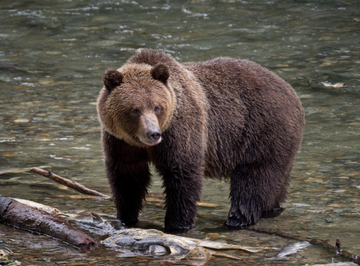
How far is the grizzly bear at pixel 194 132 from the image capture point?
555 cm

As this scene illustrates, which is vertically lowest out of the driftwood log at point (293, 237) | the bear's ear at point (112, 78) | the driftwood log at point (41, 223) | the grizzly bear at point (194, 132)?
the driftwood log at point (293, 237)

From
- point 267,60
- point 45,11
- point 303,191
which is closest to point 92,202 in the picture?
point 303,191

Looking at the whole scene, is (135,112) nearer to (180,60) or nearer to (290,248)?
(290,248)

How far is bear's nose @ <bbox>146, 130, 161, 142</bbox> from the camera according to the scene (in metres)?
5.16

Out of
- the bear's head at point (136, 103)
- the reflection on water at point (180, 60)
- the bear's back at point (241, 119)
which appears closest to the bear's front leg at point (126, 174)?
the bear's head at point (136, 103)

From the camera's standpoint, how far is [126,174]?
6133 millimetres

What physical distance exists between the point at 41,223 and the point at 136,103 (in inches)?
61.5

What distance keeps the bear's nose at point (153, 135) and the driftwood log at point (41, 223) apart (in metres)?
1.15

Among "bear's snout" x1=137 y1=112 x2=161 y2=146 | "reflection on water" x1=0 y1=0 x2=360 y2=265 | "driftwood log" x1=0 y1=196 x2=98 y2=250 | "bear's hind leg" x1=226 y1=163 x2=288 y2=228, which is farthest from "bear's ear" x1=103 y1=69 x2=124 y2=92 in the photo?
"bear's hind leg" x1=226 y1=163 x2=288 y2=228

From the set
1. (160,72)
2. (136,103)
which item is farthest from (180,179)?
(160,72)

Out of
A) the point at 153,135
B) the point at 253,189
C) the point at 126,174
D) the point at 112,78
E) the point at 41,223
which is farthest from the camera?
the point at 253,189

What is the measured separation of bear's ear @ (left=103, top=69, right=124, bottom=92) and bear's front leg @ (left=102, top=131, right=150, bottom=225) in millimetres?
628

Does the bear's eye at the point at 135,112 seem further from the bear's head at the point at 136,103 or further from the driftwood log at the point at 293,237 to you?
the driftwood log at the point at 293,237

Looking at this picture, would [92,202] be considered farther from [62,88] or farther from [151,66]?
[62,88]
